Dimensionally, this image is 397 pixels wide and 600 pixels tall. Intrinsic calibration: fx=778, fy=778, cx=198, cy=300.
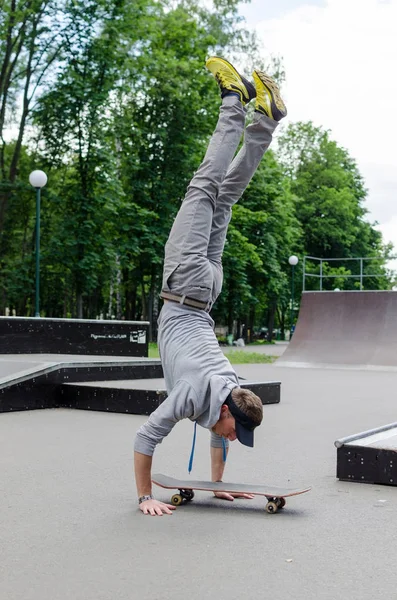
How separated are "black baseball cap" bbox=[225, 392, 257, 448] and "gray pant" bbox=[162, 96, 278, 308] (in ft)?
2.69

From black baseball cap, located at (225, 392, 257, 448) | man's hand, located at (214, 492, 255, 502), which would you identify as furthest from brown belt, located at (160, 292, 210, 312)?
man's hand, located at (214, 492, 255, 502)

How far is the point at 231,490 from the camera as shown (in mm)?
4793

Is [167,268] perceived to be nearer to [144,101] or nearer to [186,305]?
[186,305]

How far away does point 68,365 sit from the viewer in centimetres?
1045

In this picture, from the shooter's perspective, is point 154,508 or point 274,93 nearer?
point 154,508

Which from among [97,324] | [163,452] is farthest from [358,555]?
Answer: [97,324]

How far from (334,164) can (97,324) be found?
42.7 m

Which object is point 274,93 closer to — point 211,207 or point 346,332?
point 211,207

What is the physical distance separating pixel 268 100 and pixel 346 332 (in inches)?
638

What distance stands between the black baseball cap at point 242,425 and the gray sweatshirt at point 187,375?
0.31 ft

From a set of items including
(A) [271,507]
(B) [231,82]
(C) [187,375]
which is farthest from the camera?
(B) [231,82]

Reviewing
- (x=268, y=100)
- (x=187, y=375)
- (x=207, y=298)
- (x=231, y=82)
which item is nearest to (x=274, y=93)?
(x=268, y=100)

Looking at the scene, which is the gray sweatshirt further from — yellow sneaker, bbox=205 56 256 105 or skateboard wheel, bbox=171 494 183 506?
yellow sneaker, bbox=205 56 256 105

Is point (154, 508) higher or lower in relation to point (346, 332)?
lower
